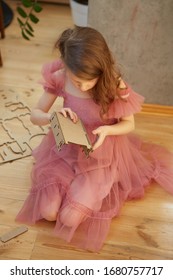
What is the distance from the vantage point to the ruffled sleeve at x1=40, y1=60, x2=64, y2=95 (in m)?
1.24

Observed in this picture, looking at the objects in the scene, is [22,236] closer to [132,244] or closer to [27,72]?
[132,244]

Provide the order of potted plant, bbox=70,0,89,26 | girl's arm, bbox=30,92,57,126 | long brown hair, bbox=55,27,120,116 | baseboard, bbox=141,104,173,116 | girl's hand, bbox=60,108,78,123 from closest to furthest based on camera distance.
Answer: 1. long brown hair, bbox=55,27,120,116
2. girl's hand, bbox=60,108,78,123
3. girl's arm, bbox=30,92,57,126
4. baseboard, bbox=141,104,173,116
5. potted plant, bbox=70,0,89,26

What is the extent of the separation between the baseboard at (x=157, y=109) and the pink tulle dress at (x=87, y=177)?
47cm

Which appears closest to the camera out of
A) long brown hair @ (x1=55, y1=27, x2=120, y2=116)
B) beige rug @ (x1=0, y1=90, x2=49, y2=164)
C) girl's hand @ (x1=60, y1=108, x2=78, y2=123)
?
long brown hair @ (x1=55, y1=27, x2=120, y2=116)

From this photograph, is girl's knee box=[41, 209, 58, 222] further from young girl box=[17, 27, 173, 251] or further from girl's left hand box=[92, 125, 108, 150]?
girl's left hand box=[92, 125, 108, 150]

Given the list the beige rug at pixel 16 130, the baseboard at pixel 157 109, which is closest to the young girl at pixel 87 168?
the beige rug at pixel 16 130

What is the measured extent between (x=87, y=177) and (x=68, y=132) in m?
0.23

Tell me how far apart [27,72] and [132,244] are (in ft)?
3.89

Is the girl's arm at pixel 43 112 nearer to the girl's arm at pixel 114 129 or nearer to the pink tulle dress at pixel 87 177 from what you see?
the pink tulle dress at pixel 87 177

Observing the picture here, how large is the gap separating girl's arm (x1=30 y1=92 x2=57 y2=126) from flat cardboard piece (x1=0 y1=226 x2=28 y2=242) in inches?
14.7

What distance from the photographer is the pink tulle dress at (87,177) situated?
3.98ft

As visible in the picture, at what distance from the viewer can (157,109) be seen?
179 cm

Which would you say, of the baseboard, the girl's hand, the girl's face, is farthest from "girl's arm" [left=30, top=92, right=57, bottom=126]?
the baseboard

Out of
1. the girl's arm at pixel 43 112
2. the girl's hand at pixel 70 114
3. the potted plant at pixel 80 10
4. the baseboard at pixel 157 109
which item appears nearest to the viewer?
the girl's hand at pixel 70 114
